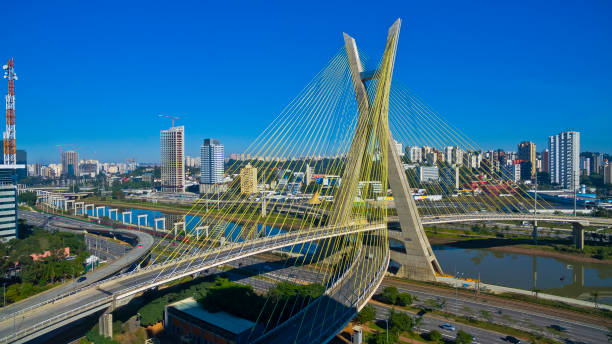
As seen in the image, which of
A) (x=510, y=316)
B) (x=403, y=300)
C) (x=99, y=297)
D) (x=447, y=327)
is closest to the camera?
(x=99, y=297)

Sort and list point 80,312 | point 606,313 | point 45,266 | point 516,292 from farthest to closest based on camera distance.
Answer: point 45,266
point 516,292
point 606,313
point 80,312

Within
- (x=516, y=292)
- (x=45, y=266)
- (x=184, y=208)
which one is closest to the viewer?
(x=516, y=292)

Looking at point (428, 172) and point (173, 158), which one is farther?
point (173, 158)

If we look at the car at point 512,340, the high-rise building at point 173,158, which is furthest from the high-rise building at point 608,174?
the high-rise building at point 173,158

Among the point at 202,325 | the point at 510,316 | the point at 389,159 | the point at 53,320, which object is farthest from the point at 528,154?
the point at 53,320

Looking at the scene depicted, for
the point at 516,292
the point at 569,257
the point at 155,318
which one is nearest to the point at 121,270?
the point at 155,318

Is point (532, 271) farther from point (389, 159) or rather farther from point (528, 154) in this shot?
point (528, 154)

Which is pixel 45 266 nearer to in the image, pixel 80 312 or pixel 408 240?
pixel 80 312

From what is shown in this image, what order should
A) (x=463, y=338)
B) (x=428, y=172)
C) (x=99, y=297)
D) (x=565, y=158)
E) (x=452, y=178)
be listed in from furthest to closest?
1. (x=428, y=172)
2. (x=565, y=158)
3. (x=452, y=178)
4. (x=463, y=338)
5. (x=99, y=297)
